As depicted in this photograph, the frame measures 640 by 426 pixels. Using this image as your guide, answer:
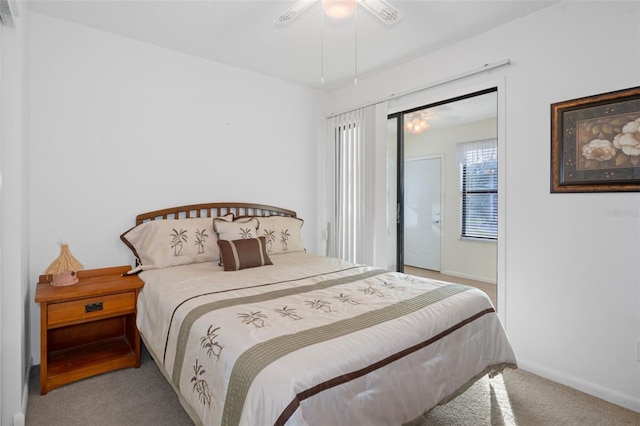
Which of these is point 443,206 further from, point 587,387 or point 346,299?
point 346,299

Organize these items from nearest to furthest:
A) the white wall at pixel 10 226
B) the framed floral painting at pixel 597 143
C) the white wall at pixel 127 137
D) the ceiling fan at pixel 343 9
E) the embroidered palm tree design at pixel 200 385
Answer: the embroidered palm tree design at pixel 200 385, the white wall at pixel 10 226, the ceiling fan at pixel 343 9, the framed floral painting at pixel 597 143, the white wall at pixel 127 137

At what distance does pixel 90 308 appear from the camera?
2.24 metres

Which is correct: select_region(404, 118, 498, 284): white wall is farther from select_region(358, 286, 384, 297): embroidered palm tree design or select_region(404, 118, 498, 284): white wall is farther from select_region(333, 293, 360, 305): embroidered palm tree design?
select_region(333, 293, 360, 305): embroidered palm tree design

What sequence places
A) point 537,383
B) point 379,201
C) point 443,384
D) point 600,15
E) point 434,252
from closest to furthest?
1. point 443,384
2. point 600,15
3. point 537,383
4. point 379,201
5. point 434,252

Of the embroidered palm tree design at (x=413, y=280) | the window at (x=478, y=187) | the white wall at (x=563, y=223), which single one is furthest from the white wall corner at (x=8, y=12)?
the window at (x=478, y=187)

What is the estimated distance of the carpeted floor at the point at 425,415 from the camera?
1896 mm

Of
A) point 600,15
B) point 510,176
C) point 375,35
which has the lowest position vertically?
point 510,176

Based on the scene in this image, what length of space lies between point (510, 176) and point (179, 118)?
288 centimetres

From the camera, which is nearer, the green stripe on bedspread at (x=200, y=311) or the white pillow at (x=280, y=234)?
the green stripe on bedspread at (x=200, y=311)

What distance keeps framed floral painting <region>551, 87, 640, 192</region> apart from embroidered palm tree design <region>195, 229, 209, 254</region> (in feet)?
8.87

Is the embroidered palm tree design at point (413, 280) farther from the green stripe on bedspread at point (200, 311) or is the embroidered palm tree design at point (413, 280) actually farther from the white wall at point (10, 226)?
the white wall at point (10, 226)

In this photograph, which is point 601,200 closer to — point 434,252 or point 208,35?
point 434,252

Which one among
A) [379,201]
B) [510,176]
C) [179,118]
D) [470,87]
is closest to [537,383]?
[510,176]

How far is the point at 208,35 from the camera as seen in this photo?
2.79m
